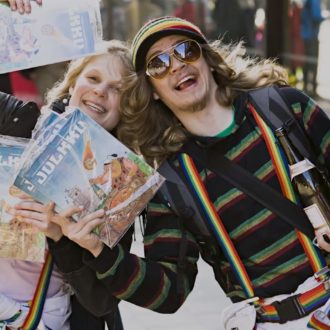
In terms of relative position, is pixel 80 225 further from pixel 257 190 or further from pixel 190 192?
pixel 257 190

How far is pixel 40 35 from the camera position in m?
2.77

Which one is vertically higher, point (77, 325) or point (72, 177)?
point (72, 177)

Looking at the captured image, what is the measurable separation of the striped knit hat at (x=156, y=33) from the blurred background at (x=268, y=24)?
A: 8579 mm

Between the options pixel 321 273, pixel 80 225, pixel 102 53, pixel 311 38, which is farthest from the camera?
pixel 311 38

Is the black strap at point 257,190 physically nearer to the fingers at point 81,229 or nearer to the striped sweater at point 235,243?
the striped sweater at point 235,243

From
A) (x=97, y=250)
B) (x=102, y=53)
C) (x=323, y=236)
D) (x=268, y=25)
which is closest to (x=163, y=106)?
(x=102, y=53)

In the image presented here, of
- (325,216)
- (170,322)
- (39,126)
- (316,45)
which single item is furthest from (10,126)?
(316,45)

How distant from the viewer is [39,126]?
8.95ft

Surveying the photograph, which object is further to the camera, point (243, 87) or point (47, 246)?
point (243, 87)

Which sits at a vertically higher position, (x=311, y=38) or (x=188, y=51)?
(x=188, y=51)

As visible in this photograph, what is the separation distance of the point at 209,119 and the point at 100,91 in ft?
1.27

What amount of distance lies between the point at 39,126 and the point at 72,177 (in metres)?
0.20

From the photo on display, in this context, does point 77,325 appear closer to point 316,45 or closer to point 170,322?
point 170,322

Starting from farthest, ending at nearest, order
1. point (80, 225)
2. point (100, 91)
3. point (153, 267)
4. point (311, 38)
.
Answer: point (311, 38), point (100, 91), point (153, 267), point (80, 225)
